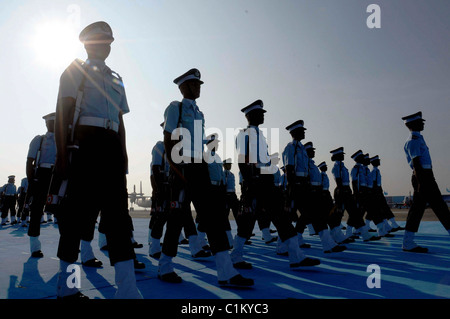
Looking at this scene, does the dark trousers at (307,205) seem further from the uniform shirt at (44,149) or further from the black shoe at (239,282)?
the uniform shirt at (44,149)

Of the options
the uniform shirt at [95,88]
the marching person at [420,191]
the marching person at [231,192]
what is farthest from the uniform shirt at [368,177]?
the uniform shirt at [95,88]

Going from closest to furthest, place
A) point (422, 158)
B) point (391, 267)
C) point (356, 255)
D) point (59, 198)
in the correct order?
point (59, 198) → point (391, 267) → point (356, 255) → point (422, 158)

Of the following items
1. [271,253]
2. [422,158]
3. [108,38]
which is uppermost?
[108,38]

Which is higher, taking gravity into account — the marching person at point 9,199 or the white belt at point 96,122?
the white belt at point 96,122

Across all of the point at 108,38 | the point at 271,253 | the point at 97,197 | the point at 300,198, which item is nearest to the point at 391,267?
the point at 300,198

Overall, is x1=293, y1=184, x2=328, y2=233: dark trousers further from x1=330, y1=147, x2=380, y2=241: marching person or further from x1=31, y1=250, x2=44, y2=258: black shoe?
x1=31, y1=250, x2=44, y2=258: black shoe

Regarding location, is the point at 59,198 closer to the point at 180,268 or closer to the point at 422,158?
the point at 180,268

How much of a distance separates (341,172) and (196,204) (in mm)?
6314

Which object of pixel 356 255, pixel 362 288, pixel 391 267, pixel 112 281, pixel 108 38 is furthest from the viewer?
pixel 356 255

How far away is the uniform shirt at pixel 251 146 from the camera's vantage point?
16.7 ft

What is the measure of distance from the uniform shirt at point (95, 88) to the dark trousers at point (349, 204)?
7.23m

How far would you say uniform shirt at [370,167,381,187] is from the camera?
1098 cm

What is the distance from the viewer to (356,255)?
629cm
